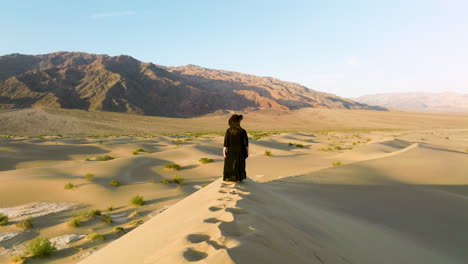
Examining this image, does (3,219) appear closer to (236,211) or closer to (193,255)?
(236,211)

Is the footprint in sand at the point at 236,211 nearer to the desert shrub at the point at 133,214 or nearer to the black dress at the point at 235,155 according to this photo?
the black dress at the point at 235,155

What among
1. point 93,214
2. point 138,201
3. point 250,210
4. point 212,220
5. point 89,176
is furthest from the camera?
point 89,176

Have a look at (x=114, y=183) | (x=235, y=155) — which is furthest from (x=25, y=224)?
(x=235, y=155)

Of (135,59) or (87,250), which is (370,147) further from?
(135,59)

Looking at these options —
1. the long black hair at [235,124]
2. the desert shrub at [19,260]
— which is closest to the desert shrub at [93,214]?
the desert shrub at [19,260]

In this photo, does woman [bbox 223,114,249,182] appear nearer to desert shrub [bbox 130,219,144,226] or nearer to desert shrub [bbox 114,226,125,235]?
desert shrub [bbox 130,219,144,226]

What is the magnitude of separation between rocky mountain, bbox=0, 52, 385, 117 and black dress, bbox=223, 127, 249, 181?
91366mm

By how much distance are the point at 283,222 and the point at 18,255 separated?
15.3 ft

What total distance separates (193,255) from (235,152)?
3.82 m

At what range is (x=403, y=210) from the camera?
7.06m

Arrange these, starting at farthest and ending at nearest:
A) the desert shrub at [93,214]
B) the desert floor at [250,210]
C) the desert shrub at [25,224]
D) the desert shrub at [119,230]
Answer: the desert shrub at [93,214], the desert shrub at [25,224], the desert shrub at [119,230], the desert floor at [250,210]

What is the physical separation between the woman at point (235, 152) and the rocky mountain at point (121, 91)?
91.4 meters

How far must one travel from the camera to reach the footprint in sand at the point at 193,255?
2496 mm

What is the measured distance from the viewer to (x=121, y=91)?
9844 cm
